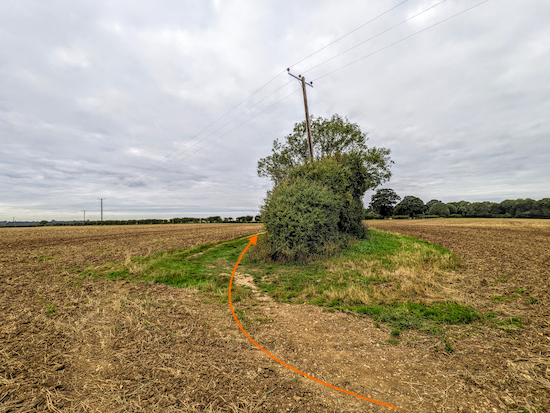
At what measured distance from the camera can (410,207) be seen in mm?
67625

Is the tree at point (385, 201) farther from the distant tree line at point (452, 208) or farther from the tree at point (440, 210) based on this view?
the tree at point (440, 210)

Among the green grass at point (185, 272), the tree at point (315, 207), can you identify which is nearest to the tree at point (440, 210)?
the tree at point (315, 207)

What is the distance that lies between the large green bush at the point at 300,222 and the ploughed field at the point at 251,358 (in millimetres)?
5543

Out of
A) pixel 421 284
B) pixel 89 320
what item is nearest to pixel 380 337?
pixel 421 284

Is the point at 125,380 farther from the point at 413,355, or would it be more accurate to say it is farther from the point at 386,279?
the point at 386,279

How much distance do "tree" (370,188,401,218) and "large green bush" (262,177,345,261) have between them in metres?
64.4

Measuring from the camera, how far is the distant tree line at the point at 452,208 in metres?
43.0

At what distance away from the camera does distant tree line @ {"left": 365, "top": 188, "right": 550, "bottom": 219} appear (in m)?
43.0

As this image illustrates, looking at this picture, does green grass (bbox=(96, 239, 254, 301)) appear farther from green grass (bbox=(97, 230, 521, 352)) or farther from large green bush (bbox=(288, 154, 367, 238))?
large green bush (bbox=(288, 154, 367, 238))

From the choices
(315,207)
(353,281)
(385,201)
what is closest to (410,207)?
(385,201)

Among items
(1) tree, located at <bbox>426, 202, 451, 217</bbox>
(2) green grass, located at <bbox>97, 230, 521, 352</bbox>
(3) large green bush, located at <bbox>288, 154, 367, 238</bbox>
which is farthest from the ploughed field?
(1) tree, located at <bbox>426, 202, 451, 217</bbox>

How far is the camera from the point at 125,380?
3297 millimetres

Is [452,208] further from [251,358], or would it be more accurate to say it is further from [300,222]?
[251,358]

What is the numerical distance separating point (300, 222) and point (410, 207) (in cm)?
6802
